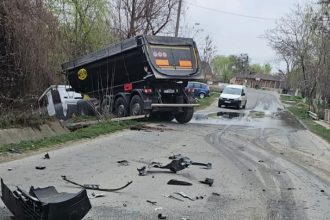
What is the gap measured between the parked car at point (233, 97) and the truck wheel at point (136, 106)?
69.0 ft

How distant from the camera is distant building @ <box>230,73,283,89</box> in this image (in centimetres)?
14925

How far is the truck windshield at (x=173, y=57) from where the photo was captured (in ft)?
60.0

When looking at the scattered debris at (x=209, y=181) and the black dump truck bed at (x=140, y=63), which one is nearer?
the scattered debris at (x=209, y=181)

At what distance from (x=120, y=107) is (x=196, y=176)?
1097 cm

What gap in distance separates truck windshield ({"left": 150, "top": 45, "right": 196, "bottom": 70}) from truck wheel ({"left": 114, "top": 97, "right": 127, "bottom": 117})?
224cm

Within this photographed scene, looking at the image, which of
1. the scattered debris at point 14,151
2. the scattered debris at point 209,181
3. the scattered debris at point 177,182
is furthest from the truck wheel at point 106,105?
the scattered debris at point 177,182

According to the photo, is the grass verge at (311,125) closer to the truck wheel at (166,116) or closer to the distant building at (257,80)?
the truck wheel at (166,116)

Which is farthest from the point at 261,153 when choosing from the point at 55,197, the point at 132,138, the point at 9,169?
the point at 55,197

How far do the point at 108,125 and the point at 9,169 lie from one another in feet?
25.8

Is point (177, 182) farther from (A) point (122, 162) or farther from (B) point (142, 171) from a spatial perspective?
(A) point (122, 162)

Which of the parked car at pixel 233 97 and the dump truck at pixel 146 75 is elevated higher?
the dump truck at pixel 146 75

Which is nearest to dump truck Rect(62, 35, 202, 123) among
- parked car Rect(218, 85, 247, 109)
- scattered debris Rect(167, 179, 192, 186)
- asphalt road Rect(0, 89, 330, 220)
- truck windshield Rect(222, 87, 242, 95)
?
asphalt road Rect(0, 89, 330, 220)

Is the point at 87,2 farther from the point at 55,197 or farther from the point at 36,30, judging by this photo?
the point at 55,197

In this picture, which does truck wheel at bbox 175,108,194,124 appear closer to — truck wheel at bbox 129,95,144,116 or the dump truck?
the dump truck
